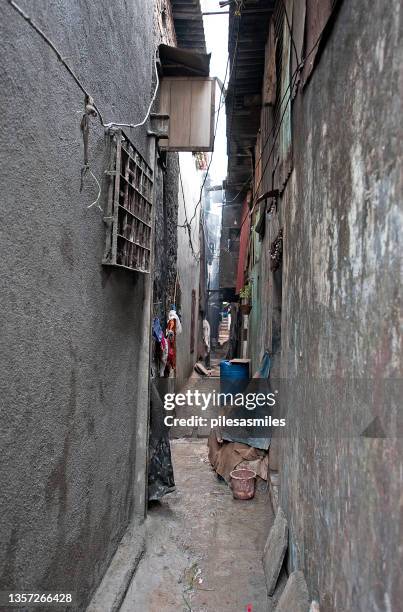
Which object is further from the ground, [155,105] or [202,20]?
[202,20]

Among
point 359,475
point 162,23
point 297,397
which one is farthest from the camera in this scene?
point 162,23

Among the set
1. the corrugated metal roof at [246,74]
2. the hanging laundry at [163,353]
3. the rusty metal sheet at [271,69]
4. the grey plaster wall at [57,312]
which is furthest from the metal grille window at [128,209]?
the corrugated metal roof at [246,74]

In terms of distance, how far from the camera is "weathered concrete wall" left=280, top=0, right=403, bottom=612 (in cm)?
144

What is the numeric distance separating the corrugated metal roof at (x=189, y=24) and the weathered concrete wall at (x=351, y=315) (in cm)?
477

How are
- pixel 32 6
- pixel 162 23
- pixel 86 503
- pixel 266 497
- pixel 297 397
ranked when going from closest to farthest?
pixel 32 6 → pixel 86 503 → pixel 297 397 → pixel 266 497 → pixel 162 23

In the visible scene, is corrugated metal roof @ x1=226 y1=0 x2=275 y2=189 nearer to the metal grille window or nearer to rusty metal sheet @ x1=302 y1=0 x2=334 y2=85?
rusty metal sheet @ x1=302 y1=0 x2=334 y2=85

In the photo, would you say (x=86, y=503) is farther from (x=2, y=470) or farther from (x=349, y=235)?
(x=349, y=235)

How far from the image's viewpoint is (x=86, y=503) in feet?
9.17

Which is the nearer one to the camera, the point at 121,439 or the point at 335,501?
the point at 335,501

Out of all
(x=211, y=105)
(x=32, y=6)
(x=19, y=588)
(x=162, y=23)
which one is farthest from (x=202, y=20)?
(x=19, y=588)

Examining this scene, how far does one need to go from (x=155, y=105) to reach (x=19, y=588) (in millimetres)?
4819

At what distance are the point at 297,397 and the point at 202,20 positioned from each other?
6.45 meters

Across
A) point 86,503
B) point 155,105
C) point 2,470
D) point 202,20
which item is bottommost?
point 86,503

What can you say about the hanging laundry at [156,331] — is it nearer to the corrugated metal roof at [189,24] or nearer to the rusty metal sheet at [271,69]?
the rusty metal sheet at [271,69]
